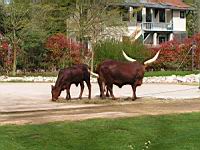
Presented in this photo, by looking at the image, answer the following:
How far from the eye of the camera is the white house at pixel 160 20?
66.2m

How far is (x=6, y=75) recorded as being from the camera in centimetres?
4038

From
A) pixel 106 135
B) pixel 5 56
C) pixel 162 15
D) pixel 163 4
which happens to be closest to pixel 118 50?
pixel 5 56

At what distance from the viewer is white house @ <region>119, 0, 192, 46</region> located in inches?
2608

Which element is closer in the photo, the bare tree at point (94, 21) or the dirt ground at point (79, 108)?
the dirt ground at point (79, 108)

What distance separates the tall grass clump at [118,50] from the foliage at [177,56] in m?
1.14

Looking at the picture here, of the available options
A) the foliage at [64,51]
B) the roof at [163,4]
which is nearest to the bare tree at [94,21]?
the foliage at [64,51]

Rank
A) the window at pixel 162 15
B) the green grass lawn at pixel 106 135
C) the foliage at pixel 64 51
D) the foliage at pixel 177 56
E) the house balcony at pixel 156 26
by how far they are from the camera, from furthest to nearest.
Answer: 1. the window at pixel 162 15
2. the house balcony at pixel 156 26
3. the foliage at pixel 64 51
4. the foliage at pixel 177 56
5. the green grass lawn at pixel 106 135

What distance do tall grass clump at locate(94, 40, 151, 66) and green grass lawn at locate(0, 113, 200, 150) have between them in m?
27.3

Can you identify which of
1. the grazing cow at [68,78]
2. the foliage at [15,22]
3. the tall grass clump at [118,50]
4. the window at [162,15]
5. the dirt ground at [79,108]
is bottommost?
the dirt ground at [79,108]

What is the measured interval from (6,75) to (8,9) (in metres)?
5.59

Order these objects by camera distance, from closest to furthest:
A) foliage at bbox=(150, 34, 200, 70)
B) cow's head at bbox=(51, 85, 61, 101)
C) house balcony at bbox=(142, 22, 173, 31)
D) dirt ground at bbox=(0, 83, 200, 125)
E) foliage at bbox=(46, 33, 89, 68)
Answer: dirt ground at bbox=(0, 83, 200, 125)
cow's head at bbox=(51, 85, 61, 101)
foliage at bbox=(150, 34, 200, 70)
foliage at bbox=(46, 33, 89, 68)
house balcony at bbox=(142, 22, 173, 31)

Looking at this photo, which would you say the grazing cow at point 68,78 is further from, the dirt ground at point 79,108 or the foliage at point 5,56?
the foliage at point 5,56

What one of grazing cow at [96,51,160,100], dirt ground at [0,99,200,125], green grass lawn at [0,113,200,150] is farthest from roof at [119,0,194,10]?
green grass lawn at [0,113,200,150]

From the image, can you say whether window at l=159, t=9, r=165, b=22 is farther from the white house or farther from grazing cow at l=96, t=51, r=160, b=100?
grazing cow at l=96, t=51, r=160, b=100
